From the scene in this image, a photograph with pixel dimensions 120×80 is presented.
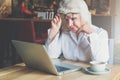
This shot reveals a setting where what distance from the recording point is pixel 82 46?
1.86m

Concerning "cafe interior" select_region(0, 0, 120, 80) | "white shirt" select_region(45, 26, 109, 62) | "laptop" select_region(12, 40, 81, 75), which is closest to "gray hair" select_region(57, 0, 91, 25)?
"white shirt" select_region(45, 26, 109, 62)

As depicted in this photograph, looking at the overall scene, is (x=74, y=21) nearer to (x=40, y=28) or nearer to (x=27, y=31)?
(x=27, y=31)

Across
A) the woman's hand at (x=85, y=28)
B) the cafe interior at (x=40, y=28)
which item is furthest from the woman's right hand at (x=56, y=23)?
the cafe interior at (x=40, y=28)

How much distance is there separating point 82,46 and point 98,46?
143 millimetres

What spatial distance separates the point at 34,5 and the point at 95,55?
4.78 meters

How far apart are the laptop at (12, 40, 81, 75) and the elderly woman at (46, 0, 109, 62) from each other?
0.29m

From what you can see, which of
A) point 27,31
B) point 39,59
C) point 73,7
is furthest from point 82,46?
point 27,31

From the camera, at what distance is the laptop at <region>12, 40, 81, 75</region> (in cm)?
134

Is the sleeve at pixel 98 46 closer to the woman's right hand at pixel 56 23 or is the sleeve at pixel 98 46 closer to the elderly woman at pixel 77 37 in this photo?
the elderly woman at pixel 77 37

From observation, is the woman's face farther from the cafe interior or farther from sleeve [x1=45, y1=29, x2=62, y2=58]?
the cafe interior

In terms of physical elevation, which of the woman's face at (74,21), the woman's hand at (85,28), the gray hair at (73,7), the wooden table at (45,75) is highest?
the gray hair at (73,7)

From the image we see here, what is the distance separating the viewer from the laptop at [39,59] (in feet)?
4.41

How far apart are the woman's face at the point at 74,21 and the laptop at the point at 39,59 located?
377mm

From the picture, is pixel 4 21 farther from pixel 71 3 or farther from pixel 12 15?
pixel 71 3
